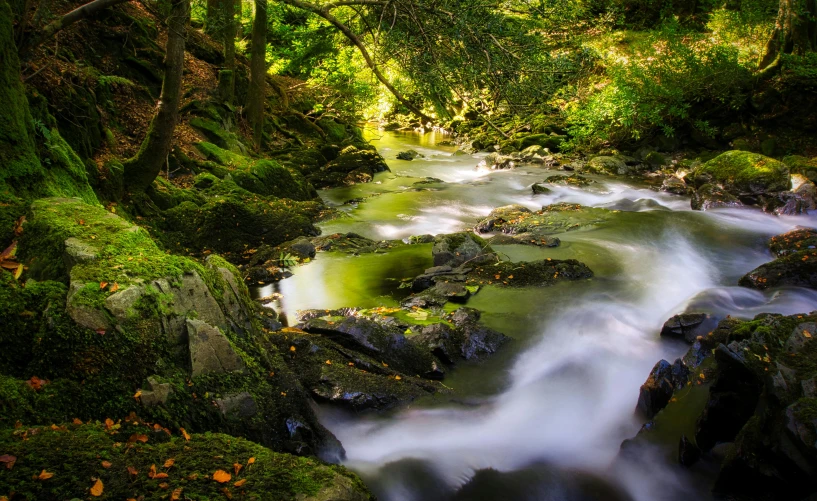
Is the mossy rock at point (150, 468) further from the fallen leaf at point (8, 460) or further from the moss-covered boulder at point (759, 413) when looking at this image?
the moss-covered boulder at point (759, 413)

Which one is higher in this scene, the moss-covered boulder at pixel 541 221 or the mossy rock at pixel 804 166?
the mossy rock at pixel 804 166

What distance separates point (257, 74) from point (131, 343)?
45.4ft

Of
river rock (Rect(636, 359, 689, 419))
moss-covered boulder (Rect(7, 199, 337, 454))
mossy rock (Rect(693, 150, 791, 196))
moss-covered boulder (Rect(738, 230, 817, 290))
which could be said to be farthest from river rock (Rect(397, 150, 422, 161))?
moss-covered boulder (Rect(7, 199, 337, 454))

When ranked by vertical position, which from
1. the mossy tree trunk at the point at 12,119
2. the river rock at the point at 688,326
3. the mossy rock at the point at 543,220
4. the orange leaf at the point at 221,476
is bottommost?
the mossy rock at the point at 543,220

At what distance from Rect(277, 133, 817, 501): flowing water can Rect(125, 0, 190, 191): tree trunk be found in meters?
2.98

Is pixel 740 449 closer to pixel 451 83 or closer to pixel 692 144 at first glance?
pixel 451 83

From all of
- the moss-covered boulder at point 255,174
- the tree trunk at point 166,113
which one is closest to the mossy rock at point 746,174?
the moss-covered boulder at point 255,174

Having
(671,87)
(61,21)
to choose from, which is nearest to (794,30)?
(671,87)

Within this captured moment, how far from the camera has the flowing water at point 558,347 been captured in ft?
15.3

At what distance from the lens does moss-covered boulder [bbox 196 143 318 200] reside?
12367 millimetres

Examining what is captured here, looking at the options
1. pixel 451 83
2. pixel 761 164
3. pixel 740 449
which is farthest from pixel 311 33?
pixel 740 449

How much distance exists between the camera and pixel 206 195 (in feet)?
34.8

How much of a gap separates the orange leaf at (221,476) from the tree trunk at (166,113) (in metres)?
6.54

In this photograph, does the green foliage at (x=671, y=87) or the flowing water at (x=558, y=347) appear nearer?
the flowing water at (x=558, y=347)
